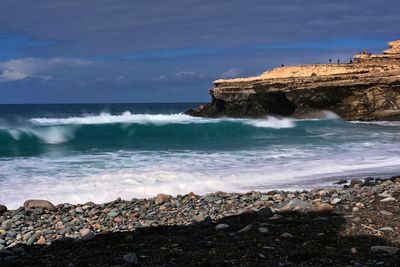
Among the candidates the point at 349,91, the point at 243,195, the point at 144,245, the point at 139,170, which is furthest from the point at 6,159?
the point at 349,91

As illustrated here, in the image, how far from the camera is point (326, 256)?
4.84 metres

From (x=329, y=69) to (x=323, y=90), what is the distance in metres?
2.60

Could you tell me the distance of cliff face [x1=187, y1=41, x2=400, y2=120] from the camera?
36.4m

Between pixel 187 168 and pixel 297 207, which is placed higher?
pixel 297 207

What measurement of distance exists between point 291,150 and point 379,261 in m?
15.1

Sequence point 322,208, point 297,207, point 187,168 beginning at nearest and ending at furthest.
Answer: point 322,208 < point 297,207 < point 187,168

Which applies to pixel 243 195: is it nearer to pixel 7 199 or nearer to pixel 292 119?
pixel 7 199

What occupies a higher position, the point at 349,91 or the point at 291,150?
the point at 349,91

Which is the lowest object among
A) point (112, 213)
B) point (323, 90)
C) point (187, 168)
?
point (187, 168)

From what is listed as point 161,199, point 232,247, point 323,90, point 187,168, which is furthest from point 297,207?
point 323,90

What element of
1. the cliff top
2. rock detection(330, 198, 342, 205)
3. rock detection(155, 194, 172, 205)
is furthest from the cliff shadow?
the cliff top

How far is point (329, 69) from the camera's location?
39875mm

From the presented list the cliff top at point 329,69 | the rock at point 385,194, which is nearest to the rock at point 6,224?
the rock at point 385,194

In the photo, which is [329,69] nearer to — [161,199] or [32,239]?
[161,199]
